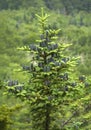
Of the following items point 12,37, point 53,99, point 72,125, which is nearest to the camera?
point 53,99

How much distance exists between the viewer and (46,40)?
16.0m

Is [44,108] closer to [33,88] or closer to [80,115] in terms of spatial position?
[33,88]

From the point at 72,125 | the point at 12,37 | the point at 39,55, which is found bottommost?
the point at 72,125

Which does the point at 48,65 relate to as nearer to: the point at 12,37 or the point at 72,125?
the point at 72,125

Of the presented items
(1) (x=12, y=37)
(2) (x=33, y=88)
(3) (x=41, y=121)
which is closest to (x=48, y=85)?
(2) (x=33, y=88)

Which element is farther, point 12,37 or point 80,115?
point 12,37

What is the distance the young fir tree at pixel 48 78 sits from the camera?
15.6 m

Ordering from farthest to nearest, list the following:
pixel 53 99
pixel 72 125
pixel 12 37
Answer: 1. pixel 12 37
2. pixel 72 125
3. pixel 53 99

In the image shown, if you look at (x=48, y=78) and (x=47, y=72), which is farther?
(x=48, y=78)

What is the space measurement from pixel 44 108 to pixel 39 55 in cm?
201

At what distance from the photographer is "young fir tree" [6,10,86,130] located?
1557 centimetres

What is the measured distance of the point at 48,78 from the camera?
15977 millimetres

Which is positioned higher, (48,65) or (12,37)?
(12,37)

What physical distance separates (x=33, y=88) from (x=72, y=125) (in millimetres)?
2134
